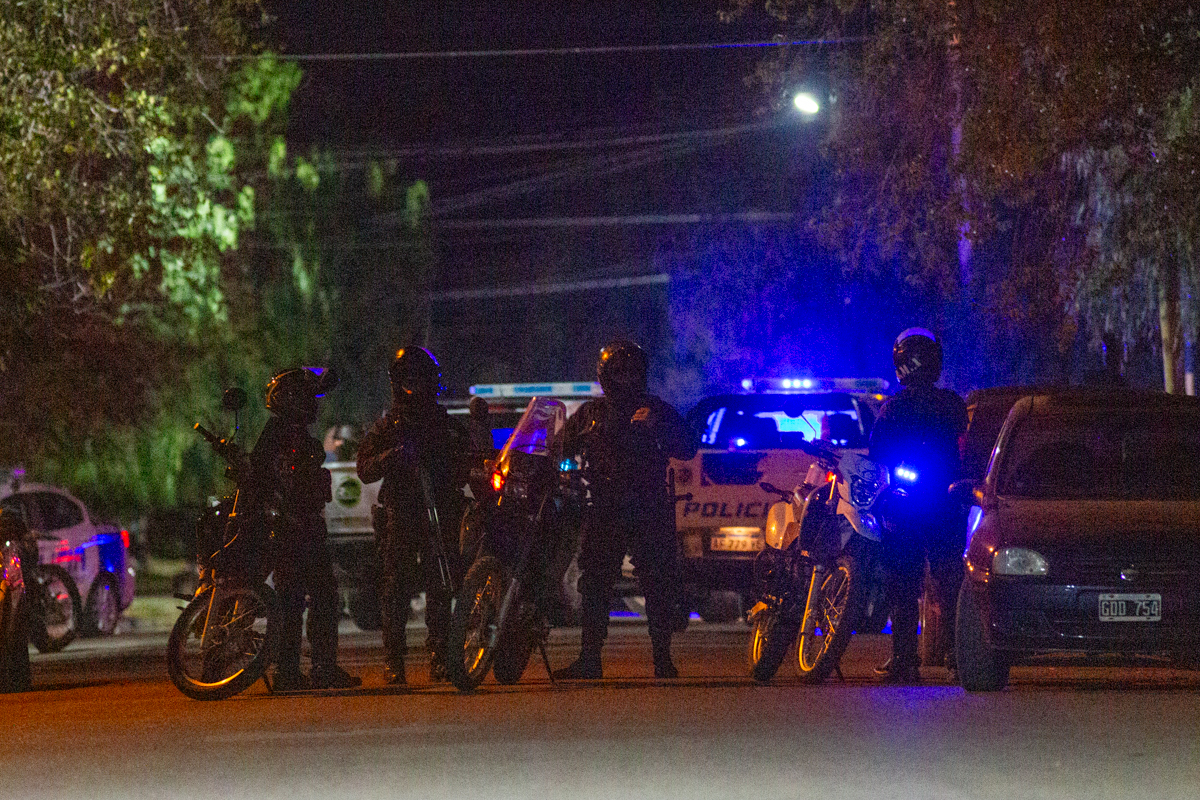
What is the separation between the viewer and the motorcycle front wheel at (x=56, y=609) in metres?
17.3

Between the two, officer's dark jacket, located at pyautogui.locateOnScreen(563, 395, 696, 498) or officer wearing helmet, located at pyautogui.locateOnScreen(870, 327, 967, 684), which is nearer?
officer wearing helmet, located at pyautogui.locateOnScreen(870, 327, 967, 684)

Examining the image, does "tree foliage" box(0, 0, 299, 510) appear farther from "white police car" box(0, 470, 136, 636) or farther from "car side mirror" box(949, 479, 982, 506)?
"car side mirror" box(949, 479, 982, 506)

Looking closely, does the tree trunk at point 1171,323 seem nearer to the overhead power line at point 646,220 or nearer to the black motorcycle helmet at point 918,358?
the black motorcycle helmet at point 918,358

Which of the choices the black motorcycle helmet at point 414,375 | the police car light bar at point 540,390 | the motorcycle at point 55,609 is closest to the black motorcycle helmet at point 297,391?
the black motorcycle helmet at point 414,375

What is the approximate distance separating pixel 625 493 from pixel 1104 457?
2.67m

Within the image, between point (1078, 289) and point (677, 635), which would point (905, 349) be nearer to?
point (677, 635)

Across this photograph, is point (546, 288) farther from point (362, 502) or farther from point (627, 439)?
point (627, 439)

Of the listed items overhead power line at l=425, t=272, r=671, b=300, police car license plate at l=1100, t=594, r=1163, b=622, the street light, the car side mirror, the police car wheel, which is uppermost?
the street light

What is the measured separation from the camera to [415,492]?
11.0 meters

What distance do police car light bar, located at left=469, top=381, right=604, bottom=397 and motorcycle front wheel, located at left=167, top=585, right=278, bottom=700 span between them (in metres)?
7.90

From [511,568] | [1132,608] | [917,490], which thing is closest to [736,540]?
[917,490]

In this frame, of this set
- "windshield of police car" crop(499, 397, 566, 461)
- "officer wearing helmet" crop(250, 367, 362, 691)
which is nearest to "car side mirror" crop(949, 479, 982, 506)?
"windshield of police car" crop(499, 397, 566, 461)

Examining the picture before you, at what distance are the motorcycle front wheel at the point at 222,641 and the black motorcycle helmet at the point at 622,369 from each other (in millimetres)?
2241

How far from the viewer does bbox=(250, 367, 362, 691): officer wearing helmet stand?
34.8 ft
